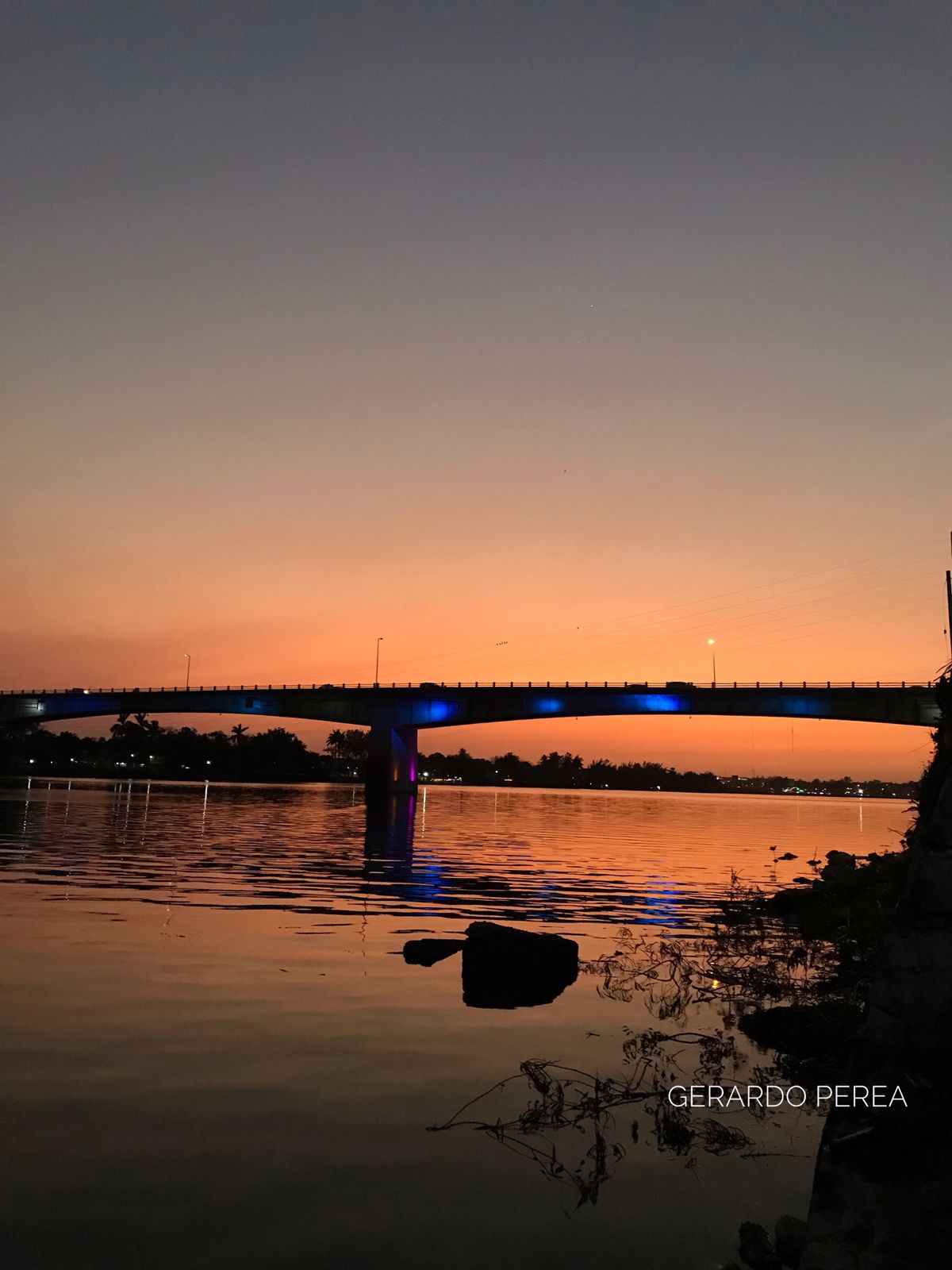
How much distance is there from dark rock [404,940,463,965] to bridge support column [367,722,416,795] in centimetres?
10170

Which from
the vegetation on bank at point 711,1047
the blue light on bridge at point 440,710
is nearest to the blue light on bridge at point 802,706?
the blue light on bridge at point 440,710

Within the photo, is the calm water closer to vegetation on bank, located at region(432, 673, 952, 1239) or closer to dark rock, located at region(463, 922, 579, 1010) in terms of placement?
vegetation on bank, located at region(432, 673, 952, 1239)

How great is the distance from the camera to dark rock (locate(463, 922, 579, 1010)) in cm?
1487

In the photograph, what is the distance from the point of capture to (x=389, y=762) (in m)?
122

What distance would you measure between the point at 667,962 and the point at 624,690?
99.4 m

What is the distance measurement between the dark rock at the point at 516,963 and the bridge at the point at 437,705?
92.5 meters

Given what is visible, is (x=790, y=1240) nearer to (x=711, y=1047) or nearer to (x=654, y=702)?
(x=711, y=1047)

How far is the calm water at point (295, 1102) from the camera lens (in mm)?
6547

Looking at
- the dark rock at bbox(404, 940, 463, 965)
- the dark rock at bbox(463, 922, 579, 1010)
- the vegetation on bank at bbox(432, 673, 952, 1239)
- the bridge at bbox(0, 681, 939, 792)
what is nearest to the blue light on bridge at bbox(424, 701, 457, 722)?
the bridge at bbox(0, 681, 939, 792)

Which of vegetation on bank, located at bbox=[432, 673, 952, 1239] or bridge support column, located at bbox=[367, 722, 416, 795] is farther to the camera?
bridge support column, located at bbox=[367, 722, 416, 795]

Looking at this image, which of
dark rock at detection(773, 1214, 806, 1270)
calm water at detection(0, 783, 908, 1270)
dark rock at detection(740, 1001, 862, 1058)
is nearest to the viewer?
dark rock at detection(773, 1214, 806, 1270)

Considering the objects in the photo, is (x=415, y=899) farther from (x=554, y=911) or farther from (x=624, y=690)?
(x=624, y=690)

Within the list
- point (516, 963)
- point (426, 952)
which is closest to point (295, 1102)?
point (516, 963)

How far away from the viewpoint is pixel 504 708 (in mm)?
123000
